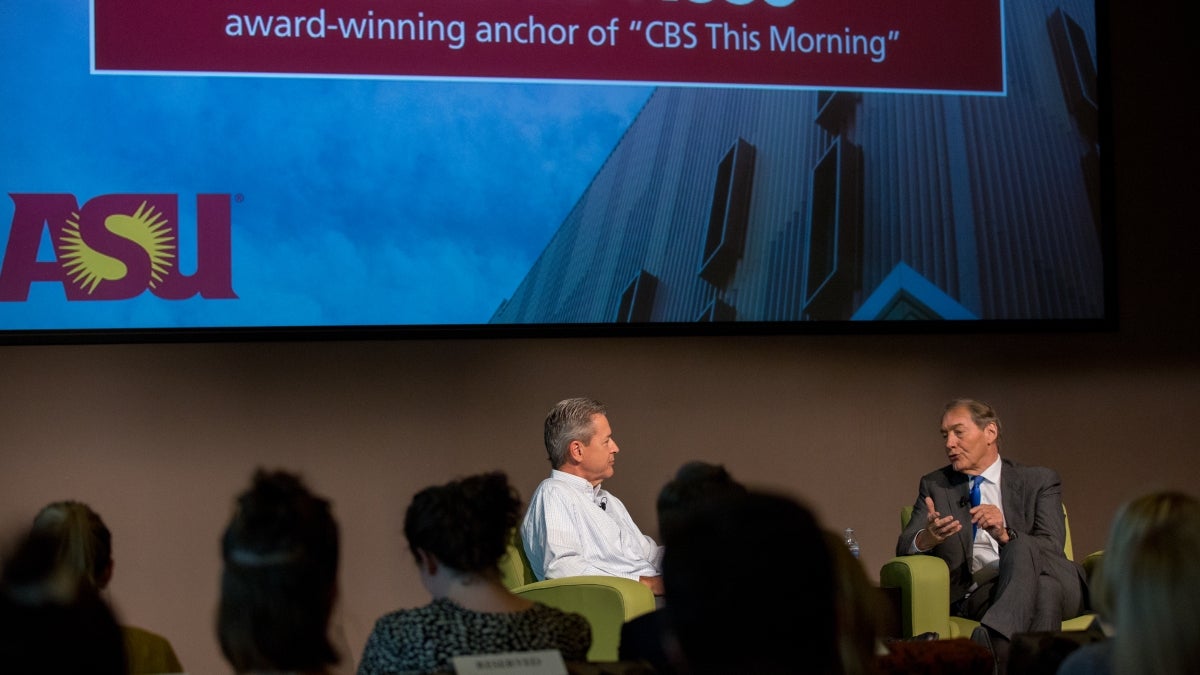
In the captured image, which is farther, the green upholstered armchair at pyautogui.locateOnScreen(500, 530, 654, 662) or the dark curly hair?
the green upholstered armchair at pyautogui.locateOnScreen(500, 530, 654, 662)

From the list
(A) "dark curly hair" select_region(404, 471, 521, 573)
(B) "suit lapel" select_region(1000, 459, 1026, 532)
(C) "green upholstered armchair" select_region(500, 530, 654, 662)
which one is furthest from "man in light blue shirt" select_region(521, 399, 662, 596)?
(A) "dark curly hair" select_region(404, 471, 521, 573)

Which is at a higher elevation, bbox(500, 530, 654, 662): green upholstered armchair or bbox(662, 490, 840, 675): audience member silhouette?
bbox(662, 490, 840, 675): audience member silhouette

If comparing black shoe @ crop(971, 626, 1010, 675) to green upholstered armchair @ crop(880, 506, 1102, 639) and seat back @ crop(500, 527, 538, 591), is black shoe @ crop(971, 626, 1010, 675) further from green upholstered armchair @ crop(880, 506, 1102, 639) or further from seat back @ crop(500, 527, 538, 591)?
seat back @ crop(500, 527, 538, 591)

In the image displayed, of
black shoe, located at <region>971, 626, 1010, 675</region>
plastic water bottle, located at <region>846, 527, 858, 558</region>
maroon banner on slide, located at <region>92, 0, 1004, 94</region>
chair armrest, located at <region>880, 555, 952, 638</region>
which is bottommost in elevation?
black shoe, located at <region>971, 626, 1010, 675</region>

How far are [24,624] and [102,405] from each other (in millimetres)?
3466

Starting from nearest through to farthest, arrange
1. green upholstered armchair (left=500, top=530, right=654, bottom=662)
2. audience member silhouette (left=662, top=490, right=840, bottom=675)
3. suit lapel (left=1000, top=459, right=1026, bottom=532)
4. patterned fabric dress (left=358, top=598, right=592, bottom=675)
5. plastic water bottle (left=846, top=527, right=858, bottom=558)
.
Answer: audience member silhouette (left=662, top=490, right=840, bottom=675), patterned fabric dress (left=358, top=598, right=592, bottom=675), green upholstered armchair (left=500, top=530, right=654, bottom=662), suit lapel (left=1000, top=459, right=1026, bottom=532), plastic water bottle (left=846, top=527, right=858, bottom=558)

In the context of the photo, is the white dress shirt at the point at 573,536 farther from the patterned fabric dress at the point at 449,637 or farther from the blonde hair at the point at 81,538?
the blonde hair at the point at 81,538

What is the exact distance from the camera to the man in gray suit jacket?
4.02m

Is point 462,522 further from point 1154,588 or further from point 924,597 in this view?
point 924,597

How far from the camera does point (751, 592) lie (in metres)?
1.37

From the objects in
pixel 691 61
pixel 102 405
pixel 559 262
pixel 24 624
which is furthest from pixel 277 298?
pixel 24 624

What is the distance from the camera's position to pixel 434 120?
4613 mm

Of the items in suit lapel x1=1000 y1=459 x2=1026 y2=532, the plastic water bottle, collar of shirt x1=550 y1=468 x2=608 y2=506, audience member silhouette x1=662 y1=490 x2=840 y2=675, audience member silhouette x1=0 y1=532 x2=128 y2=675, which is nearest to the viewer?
audience member silhouette x1=0 y1=532 x2=128 y2=675

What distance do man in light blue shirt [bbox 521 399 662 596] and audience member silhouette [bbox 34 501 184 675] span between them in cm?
180
